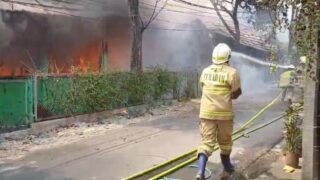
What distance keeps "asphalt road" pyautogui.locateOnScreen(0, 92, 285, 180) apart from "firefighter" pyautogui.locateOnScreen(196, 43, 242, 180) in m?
0.84

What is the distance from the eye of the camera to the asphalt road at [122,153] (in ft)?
22.8

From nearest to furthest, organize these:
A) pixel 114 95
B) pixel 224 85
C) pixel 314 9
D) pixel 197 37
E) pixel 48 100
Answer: pixel 314 9, pixel 224 85, pixel 48 100, pixel 114 95, pixel 197 37

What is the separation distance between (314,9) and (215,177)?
2990 millimetres

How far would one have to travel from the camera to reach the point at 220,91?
6.00 meters

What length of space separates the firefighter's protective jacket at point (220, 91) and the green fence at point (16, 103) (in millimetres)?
5680

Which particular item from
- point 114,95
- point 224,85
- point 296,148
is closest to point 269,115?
point 114,95

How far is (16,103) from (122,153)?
11.1 ft

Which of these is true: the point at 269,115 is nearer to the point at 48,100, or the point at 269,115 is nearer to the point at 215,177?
the point at 48,100

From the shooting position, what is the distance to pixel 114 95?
13609mm

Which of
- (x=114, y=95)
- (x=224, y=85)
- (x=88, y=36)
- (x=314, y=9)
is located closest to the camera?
(x=314, y=9)

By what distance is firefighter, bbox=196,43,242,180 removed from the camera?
5957mm

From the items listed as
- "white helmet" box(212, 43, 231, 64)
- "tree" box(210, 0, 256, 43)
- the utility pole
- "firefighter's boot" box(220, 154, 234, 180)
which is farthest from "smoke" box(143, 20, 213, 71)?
the utility pole

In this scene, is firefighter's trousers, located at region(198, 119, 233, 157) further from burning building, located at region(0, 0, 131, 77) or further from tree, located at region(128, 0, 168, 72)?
tree, located at region(128, 0, 168, 72)

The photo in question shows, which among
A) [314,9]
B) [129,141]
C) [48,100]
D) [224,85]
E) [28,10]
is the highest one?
[28,10]
